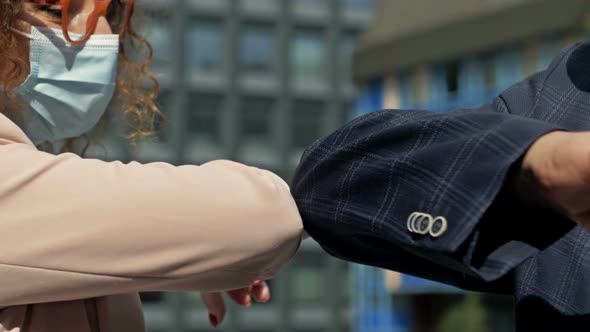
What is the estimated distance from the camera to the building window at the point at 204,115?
29.7 m

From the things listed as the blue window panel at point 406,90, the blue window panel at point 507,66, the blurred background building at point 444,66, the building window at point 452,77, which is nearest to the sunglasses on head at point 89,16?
the blurred background building at point 444,66

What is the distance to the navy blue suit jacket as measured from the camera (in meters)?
1.03

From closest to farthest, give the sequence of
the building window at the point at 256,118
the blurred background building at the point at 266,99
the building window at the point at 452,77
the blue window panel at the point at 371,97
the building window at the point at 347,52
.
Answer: the building window at the point at 452,77, the blue window panel at the point at 371,97, the blurred background building at the point at 266,99, the building window at the point at 256,118, the building window at the point at 347,52

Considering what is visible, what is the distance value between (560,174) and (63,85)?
937mm

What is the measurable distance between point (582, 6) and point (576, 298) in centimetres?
2295

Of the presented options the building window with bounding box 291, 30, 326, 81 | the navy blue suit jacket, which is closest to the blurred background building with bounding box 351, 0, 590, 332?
the building window with bounding box 291, 30, 326, 81

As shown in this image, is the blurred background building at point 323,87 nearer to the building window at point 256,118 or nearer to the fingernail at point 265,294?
the building window at point 256,118

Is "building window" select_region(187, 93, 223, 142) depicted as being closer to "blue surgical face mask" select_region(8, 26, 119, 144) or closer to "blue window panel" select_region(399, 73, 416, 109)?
"blue window panel" select_region(399, 73, 416, 109)

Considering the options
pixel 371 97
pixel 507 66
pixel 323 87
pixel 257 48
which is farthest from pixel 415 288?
pixel 257 48

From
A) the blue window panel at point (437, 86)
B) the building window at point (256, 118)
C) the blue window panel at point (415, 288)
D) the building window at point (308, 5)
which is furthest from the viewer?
the building window at point (308, 5)

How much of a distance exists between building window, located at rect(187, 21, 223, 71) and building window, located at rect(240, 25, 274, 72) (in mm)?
743

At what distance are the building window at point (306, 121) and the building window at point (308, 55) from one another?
2.85ft

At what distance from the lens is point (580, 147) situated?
939 mm

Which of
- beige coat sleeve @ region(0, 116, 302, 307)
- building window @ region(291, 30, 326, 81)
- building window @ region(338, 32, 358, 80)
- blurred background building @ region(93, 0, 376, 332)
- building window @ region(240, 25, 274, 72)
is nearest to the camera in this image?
beige coat sleeve @ region(0, 116, 302, 307)
